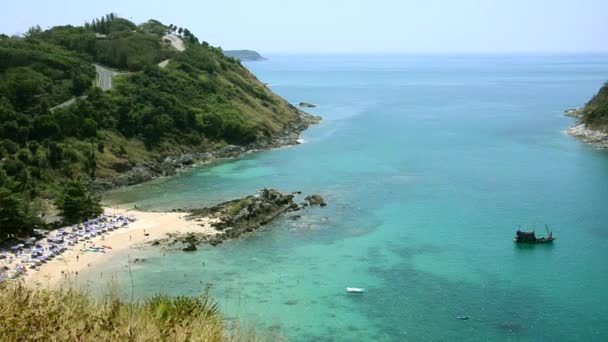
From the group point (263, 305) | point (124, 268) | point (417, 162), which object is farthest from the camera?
point (417, 162)

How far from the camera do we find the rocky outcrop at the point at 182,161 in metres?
63.1

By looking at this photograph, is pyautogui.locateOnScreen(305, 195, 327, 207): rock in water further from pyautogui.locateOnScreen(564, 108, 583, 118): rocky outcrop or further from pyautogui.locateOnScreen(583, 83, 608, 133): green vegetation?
pyautogui.locateOnScreen(564, 108, 583, 118): rocky outcrop

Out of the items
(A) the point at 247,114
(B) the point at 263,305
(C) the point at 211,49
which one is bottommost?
(B) the point at 263,305

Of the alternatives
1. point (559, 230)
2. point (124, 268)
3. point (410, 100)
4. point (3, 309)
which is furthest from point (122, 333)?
point (410, 100)

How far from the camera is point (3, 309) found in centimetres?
1260

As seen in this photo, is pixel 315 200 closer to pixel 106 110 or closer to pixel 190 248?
pixel 190 248

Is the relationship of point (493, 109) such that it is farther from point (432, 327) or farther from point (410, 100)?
point (432, 327)

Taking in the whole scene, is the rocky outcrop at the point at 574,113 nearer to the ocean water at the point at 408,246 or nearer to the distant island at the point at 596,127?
the distant island at the point at 596,127

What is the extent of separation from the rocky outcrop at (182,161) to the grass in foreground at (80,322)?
158 ft

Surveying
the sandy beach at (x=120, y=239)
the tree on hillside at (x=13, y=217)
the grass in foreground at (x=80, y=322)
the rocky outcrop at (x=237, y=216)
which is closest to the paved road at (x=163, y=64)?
the sandy beach at (x=120, y=239)

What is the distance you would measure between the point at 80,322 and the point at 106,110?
64.2m

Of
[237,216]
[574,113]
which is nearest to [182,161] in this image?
[237,216]

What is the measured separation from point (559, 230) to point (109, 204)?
4055 cm

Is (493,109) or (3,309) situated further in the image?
(493,109)
